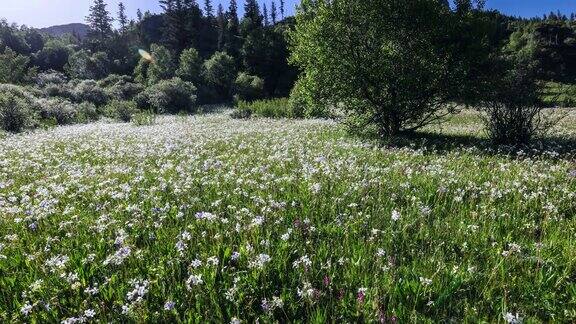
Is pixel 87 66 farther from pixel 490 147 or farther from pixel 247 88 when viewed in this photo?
pixel 490 147

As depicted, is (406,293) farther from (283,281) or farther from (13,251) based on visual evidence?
(13,251)

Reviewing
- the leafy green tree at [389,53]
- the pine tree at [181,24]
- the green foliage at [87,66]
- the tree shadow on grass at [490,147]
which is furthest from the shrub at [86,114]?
the pine tree at [181,24]

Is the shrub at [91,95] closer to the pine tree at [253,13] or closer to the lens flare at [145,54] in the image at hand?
the lens flare at [145,54]

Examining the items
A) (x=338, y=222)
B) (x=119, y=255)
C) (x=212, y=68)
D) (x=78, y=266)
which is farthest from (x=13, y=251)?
(x=212, y=68)

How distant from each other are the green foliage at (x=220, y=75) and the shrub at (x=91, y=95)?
878 inches

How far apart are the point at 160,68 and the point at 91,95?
23.5 metres

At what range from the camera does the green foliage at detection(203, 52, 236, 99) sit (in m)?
78.3

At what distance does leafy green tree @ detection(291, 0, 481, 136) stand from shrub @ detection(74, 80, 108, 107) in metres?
50.0

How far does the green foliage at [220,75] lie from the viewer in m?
78.3

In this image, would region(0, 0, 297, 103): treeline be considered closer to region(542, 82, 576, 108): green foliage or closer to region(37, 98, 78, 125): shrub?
region(37, 98, 78, 125): shrub

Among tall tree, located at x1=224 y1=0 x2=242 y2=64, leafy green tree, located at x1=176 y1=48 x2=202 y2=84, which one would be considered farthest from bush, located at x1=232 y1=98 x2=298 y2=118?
tall tree, located at x1=224 y1=0 x2=242 y2=64

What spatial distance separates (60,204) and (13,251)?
2442 millimetres

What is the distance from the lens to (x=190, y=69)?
79.4m

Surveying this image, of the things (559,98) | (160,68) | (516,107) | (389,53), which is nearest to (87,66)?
(160,68)
